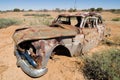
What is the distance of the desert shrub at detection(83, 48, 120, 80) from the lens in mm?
5074

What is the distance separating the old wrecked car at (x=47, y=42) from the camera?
5.45 metres

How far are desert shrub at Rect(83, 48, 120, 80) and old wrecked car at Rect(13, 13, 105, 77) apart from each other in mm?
866

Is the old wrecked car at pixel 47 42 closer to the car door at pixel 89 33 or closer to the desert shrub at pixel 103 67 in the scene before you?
the car door at pixel 89 33

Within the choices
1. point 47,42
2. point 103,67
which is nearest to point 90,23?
point 47,42

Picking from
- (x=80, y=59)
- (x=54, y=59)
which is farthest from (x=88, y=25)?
(x=54, y=59)

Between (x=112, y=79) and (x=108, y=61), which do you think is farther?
(x=108, y=61)

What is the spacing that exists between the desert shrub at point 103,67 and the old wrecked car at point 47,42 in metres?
0.87

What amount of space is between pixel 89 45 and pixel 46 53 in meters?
2.36

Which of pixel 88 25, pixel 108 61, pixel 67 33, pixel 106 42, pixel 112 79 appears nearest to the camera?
pixel 112 79

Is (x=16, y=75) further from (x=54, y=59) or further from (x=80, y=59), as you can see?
(x=80, y=59)

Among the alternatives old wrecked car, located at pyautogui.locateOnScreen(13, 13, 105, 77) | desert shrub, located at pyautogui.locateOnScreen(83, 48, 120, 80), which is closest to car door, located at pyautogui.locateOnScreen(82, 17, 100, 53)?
old wrecked car, located at pyautogui.locateOnScreen(13, 13, 105, 77)

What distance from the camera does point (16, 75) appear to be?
5.71 meters

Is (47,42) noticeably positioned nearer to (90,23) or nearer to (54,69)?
(54,69)

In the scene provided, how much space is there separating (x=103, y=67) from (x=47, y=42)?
1.79 metres
